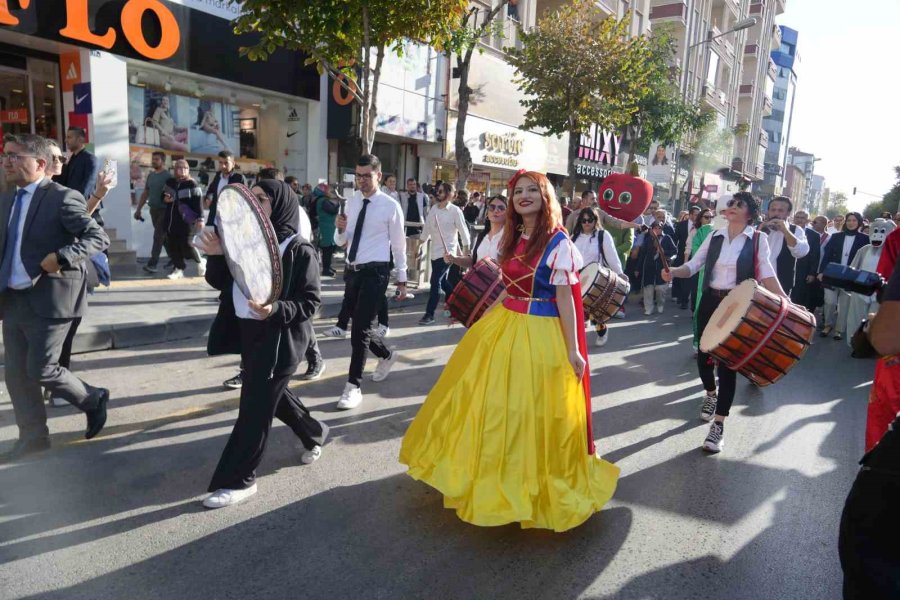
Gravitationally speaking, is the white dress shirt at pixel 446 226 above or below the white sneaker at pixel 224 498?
above

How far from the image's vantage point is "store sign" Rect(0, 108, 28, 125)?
11.1m

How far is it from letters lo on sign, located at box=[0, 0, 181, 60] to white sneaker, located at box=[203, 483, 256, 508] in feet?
31.9

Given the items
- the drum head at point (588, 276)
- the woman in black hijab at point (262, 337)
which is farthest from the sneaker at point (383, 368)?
the woman in black hijab at point (262, 337)

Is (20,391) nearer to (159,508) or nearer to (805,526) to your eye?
(159,508)

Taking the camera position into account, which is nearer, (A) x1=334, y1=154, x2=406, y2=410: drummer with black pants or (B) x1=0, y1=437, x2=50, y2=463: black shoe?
(B) x1=0, y1=437, x2=50, y2=463: black shoe

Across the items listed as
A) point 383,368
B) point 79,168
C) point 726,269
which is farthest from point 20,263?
point 726,269

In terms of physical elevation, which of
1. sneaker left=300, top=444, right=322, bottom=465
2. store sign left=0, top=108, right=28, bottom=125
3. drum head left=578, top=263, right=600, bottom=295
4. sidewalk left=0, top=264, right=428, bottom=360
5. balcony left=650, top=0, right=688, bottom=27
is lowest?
sneaker left=300, top=444, right=322, bottom=465

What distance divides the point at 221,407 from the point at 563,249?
321cm

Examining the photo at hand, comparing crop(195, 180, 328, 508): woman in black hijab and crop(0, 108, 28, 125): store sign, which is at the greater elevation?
crop(0, 108, 28, 125): store sign

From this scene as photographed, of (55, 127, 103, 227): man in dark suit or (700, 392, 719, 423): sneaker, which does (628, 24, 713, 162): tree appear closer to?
(700, 392, 719, 423): sneaker

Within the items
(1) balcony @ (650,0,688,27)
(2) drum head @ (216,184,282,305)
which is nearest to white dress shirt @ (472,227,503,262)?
(2) drum head @ (216,184,282,305)

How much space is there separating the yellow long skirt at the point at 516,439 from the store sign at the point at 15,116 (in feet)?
38.6

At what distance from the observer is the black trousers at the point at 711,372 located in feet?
15.3

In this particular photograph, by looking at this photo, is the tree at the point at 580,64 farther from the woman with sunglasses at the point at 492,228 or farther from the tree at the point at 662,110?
the woman with sunglasses at the point at 492,228
